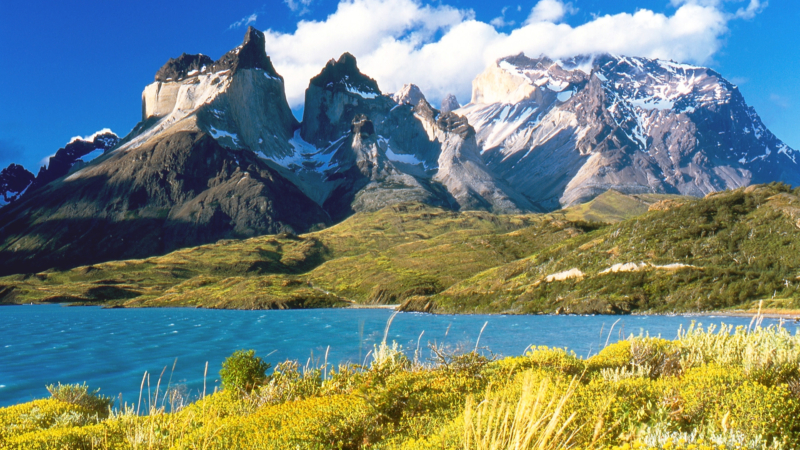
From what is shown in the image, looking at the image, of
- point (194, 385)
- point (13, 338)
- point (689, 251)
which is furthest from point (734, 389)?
point (689, 251)

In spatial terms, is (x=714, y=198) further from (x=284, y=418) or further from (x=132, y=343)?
(x=284, y=418)

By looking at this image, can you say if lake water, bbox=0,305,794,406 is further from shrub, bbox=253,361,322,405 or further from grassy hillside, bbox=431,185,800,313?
grassy hillside, bbox=431,185,800,313

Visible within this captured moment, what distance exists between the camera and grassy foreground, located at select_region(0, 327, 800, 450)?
729 cm

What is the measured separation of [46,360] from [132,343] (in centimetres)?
1200

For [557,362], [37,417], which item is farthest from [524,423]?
[37,417]

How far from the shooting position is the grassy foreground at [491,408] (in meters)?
7.29

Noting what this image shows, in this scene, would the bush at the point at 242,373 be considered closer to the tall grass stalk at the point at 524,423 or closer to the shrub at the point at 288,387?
the shrub at the point at 288,387

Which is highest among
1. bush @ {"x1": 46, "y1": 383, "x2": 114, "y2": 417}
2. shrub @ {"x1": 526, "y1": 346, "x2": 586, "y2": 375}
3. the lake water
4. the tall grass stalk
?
the tall grass stalk

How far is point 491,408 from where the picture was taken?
535cm

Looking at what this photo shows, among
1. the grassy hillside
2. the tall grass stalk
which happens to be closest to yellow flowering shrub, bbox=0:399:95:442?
the tall grass stalk

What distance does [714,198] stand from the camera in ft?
355

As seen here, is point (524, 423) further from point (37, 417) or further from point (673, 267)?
point (673, 267)

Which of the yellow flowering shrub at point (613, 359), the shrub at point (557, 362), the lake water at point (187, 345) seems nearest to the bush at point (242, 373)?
the lake water at point (187, 345)

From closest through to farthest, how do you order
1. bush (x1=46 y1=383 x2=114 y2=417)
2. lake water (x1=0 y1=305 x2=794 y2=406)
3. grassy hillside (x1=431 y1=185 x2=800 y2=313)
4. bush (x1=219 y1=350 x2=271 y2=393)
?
bush (x1=219 y1=350 x2=271 y2=393), bush (x1=46 y1=383 x2=114 y2=417), lake water (x1=0 y1=305 x2=794 y2=406), grassy hillside (x1=431 y1=185 x2=800 y2=313)
